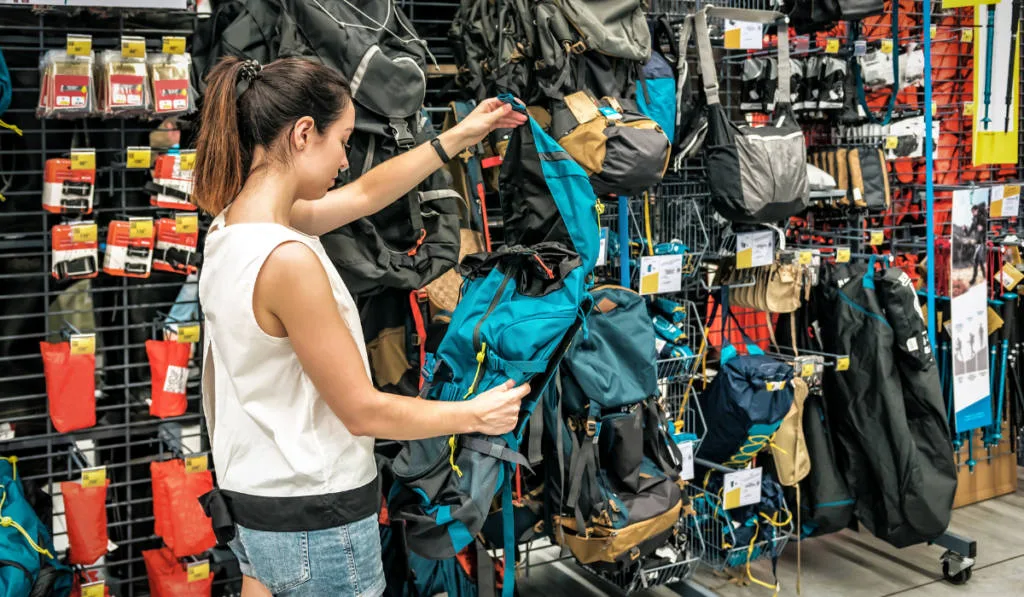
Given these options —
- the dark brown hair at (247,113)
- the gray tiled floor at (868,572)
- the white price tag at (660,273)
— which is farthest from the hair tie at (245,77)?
the gray tiled floor at (868,572)

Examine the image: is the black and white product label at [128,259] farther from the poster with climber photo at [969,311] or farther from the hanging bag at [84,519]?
the poster with climber photo at [969,311]

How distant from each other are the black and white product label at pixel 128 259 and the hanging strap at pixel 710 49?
78.3 inches

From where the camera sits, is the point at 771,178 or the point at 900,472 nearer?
the point at 771,178

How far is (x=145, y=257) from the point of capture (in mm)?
3127

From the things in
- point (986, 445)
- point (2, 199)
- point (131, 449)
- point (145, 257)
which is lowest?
point (986, 445)

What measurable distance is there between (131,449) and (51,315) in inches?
23.5

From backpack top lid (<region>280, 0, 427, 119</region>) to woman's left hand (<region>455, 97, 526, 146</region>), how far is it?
383mm

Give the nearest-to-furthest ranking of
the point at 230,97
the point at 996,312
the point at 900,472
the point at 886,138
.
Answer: the point at 230,97, the point at 900,472, the point at 886,138, the point at 996,312

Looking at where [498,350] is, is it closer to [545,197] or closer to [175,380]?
[545,197]

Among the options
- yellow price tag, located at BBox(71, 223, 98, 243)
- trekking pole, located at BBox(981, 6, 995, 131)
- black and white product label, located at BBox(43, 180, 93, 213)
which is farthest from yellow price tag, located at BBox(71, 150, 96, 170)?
trekking pole, located at BBox(981, 6, 995, 131)

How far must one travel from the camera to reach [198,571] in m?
3.20

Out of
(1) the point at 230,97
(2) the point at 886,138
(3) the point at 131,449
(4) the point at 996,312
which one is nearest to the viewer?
(1) the point at 230,97

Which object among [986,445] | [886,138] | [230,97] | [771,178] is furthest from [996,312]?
[230,97]

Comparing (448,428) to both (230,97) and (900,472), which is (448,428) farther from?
(900,472)
